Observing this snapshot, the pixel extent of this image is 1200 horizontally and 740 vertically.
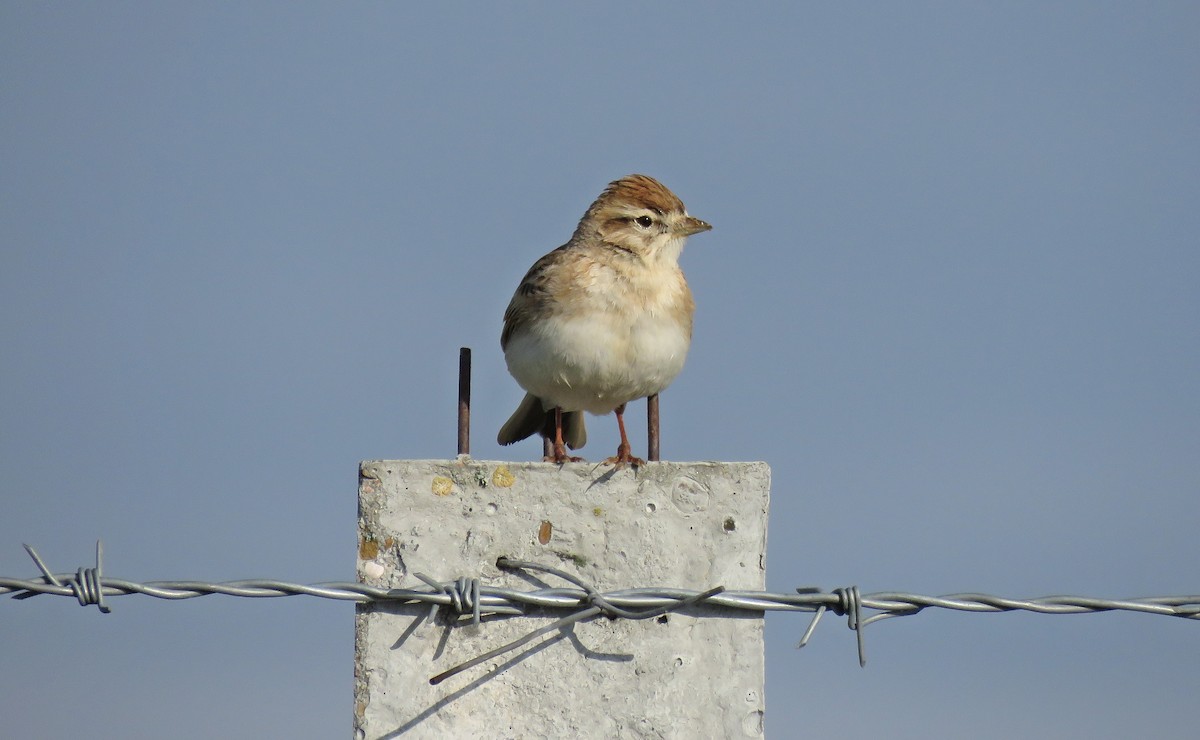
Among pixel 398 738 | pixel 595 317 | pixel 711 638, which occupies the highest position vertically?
pixel 595 317

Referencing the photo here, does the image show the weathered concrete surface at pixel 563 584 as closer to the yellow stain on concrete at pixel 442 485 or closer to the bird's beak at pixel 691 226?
the yellow stain on concrete at pixel 442 485

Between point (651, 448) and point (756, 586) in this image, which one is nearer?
point (756, 586)

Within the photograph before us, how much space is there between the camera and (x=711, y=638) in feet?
12.5

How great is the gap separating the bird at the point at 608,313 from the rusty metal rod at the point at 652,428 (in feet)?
3.26

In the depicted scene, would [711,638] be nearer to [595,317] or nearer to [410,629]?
[410,629]

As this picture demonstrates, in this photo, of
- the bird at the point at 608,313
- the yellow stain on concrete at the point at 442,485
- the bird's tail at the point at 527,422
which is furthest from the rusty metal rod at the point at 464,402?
the bird's tail at the point at 527,422

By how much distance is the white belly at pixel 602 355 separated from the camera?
6070 millimetres

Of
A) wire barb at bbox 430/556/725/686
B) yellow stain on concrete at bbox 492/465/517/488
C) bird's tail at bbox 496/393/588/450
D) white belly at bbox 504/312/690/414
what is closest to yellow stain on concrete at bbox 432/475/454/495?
yellow stain on concrete at bbox 492/465/517/488

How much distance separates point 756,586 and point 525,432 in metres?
3.21

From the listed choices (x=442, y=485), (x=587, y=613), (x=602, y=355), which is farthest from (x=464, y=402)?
(x=602, y=355)

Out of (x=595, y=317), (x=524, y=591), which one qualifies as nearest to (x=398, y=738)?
(x=524, y=591)

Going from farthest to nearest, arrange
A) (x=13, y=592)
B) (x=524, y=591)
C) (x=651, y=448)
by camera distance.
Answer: (x=651, y=448) → (x=524, y=591) → (x=13, y=592)

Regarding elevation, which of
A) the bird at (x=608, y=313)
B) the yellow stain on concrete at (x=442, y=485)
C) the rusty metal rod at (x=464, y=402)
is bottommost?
the yellow stain on concrete at (x=442, y=485)

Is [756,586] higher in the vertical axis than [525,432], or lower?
lower
